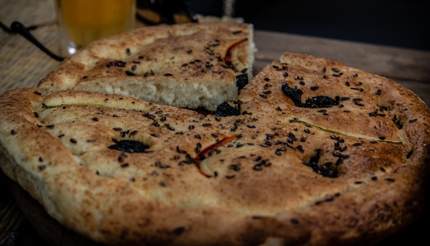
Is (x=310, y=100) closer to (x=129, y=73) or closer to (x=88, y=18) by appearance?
(x=129, y=73)

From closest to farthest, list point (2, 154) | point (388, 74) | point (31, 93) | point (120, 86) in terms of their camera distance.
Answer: point (2, 154) < point (31, 93) < point (120, 86) < point (388, 74)

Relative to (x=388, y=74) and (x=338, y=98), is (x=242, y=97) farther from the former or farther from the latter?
(x=388, y=74)

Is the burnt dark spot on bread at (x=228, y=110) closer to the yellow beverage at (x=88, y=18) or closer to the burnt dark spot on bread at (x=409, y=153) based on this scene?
the burnt dark spot on bread at (x=409, y=153)

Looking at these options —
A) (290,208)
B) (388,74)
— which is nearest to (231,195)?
(290,208)

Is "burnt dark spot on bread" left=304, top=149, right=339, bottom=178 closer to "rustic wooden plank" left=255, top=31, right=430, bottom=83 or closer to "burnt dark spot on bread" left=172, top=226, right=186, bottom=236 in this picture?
"burnt dark spot on bread" left=172, top=226, right=186, bottom=236

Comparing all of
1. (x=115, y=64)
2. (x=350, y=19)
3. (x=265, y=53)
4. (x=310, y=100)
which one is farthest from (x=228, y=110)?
(x=350, y=19)

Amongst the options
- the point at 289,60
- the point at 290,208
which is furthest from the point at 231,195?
the point at 289,60

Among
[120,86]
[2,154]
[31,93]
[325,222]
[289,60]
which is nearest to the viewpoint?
[325,222]

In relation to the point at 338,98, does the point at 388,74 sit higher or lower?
lower

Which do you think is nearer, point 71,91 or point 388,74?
point 71,91
